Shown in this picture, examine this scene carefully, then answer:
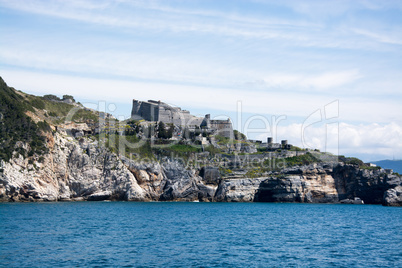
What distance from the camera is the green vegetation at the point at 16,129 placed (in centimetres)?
7175

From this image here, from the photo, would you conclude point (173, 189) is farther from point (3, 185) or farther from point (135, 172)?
point (3, 185)

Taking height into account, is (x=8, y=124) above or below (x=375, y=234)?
above

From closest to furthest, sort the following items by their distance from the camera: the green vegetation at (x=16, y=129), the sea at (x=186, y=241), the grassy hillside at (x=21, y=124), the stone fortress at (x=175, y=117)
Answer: the sea at (x=186, y=241)
the green vegetation at (x=16, y=129)
the grassy hillside at (x=21, y=124)
the stone fortress at (x=175, y=117)

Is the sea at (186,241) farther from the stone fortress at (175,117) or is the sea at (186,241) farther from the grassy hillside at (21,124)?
the stone fortress at (175,117)

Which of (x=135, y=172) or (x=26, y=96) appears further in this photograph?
(x=26, y=96)

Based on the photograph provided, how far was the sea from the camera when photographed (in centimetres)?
2938

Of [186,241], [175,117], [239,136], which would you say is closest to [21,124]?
[175,117]

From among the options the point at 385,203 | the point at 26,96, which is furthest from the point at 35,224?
the point at 385,203

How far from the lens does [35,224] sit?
145ft

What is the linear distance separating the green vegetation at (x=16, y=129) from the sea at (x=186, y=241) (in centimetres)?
1836

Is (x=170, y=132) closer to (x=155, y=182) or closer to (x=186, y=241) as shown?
(x=155, y=182)

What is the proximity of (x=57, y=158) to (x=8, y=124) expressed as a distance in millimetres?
10268

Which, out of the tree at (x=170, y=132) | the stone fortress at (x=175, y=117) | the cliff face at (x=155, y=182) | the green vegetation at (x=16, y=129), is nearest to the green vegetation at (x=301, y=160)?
the cliff face at (x=155, y=182)

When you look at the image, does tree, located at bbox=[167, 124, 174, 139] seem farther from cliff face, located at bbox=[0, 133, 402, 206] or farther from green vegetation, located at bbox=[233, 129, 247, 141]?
green vegetation, located at bbox=[233, 129, 247, 141]
